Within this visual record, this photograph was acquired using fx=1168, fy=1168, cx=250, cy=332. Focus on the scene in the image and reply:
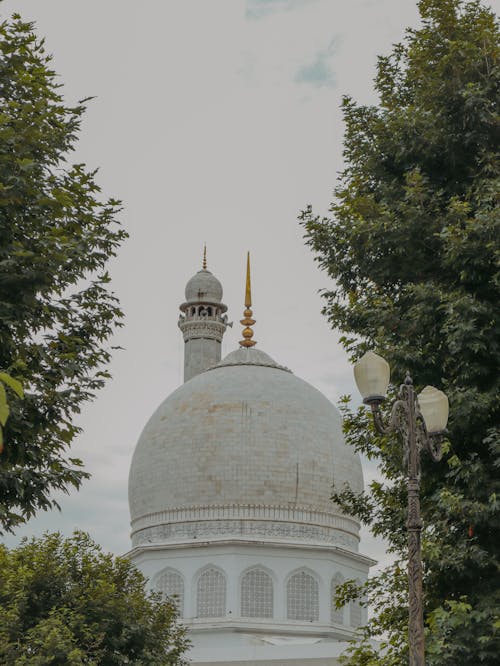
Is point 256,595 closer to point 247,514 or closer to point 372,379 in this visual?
point 247,514

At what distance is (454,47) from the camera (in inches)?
634

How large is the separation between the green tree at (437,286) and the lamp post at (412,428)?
215 cm

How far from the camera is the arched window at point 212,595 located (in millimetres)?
41125

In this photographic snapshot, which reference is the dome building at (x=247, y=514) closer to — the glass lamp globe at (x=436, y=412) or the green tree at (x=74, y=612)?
the green tree at (x=74, y=612)

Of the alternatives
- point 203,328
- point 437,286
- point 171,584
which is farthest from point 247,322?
point 437,286

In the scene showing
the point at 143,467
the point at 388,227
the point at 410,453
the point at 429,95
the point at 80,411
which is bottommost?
the point at 410,453

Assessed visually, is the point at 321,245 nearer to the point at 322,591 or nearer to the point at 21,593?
the point at 21,593

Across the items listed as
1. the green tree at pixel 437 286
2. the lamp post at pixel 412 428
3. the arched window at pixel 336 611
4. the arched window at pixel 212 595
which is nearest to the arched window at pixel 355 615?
the arched window at pixel 336 611

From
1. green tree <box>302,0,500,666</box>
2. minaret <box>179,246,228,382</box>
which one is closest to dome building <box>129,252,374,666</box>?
minaret <box>179,246,228,382</box>

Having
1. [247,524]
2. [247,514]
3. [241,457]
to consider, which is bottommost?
[247,524]

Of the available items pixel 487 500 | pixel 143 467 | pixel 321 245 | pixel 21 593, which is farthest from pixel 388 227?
pixel 143 467

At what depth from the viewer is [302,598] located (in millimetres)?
41500

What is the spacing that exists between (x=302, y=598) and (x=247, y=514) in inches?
141

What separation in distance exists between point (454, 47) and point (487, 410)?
5.21m
